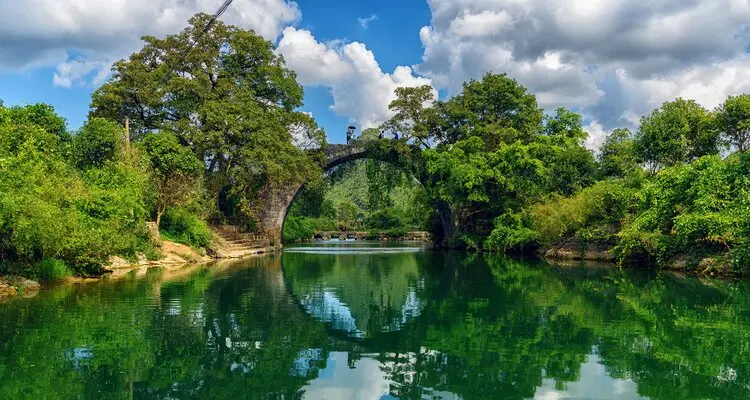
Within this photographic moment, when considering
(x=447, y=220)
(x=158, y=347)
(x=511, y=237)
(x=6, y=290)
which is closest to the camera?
(x=158, y=347)

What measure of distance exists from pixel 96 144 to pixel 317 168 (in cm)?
1403

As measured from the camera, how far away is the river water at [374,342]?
19.5ft

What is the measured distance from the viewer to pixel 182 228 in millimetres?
24109

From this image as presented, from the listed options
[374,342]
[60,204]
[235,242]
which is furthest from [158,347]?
[235,242]

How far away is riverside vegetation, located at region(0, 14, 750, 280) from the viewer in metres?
15.3

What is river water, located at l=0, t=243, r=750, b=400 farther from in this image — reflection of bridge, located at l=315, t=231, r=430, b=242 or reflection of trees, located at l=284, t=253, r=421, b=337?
reflection of bridge, located at l=315, t=231, r=430, b=242

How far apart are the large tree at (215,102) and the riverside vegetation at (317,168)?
9 centimetres

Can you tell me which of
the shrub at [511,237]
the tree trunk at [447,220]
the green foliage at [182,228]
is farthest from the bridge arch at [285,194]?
the shrub at [511,237]

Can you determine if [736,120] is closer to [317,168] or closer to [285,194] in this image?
[317,168]

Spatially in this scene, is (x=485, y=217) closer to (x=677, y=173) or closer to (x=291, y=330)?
(x=677, y=173)

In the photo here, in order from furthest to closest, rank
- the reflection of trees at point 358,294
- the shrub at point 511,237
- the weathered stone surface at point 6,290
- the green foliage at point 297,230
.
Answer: the green foliage at point 297,230, the shrub at point 511,237, the weathered stone surface at point 6,290, the reflection of trees at point 358,294

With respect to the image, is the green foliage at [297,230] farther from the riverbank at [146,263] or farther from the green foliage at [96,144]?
the green foliage at [96,144]

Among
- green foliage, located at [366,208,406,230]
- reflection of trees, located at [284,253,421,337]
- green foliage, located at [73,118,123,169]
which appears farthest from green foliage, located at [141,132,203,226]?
green foliage, located at [366,208,406,230]

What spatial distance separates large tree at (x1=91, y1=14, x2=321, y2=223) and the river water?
12.8 metres
